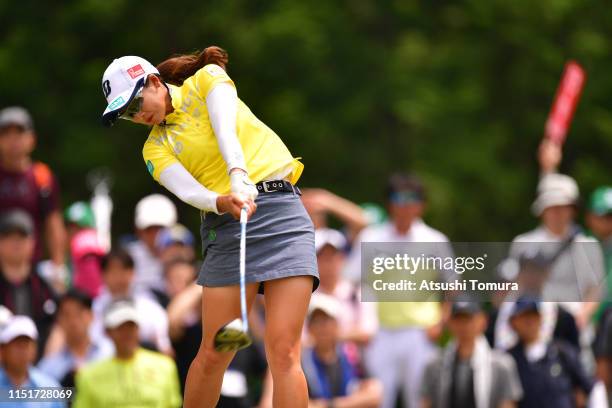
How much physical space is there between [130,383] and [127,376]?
82 mm

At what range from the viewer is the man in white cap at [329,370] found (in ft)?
31.2

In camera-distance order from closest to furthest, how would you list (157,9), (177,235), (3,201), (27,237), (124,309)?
(124,309) < (27,237) < (3,201) < (177,235) < (157,9)

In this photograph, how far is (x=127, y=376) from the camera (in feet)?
27.3

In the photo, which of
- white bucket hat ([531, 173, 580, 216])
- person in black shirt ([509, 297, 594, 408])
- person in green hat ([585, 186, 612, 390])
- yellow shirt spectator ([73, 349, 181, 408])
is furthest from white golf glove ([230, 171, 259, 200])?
white bucket hat ([531, 173, 580, 216])

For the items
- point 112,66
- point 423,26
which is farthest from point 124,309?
point 423,26

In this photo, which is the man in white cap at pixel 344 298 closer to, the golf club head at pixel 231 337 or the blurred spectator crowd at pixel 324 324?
the blurred spectator crowd at pixel 324 324

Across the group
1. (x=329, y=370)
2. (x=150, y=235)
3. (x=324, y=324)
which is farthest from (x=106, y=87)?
(x=150, y=235)

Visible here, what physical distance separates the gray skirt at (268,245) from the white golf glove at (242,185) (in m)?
0.29

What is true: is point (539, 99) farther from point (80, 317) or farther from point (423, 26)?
point (80, 317)

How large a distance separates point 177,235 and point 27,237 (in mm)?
1651

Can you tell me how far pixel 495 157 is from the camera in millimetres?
19906

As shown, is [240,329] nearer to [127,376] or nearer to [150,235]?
[127,376]

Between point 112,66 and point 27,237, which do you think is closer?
point 112,66

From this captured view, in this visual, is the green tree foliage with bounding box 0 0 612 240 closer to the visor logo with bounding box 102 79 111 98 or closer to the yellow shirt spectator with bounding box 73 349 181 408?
the yellow shirt spectator with bounding box 73 349 181 408
